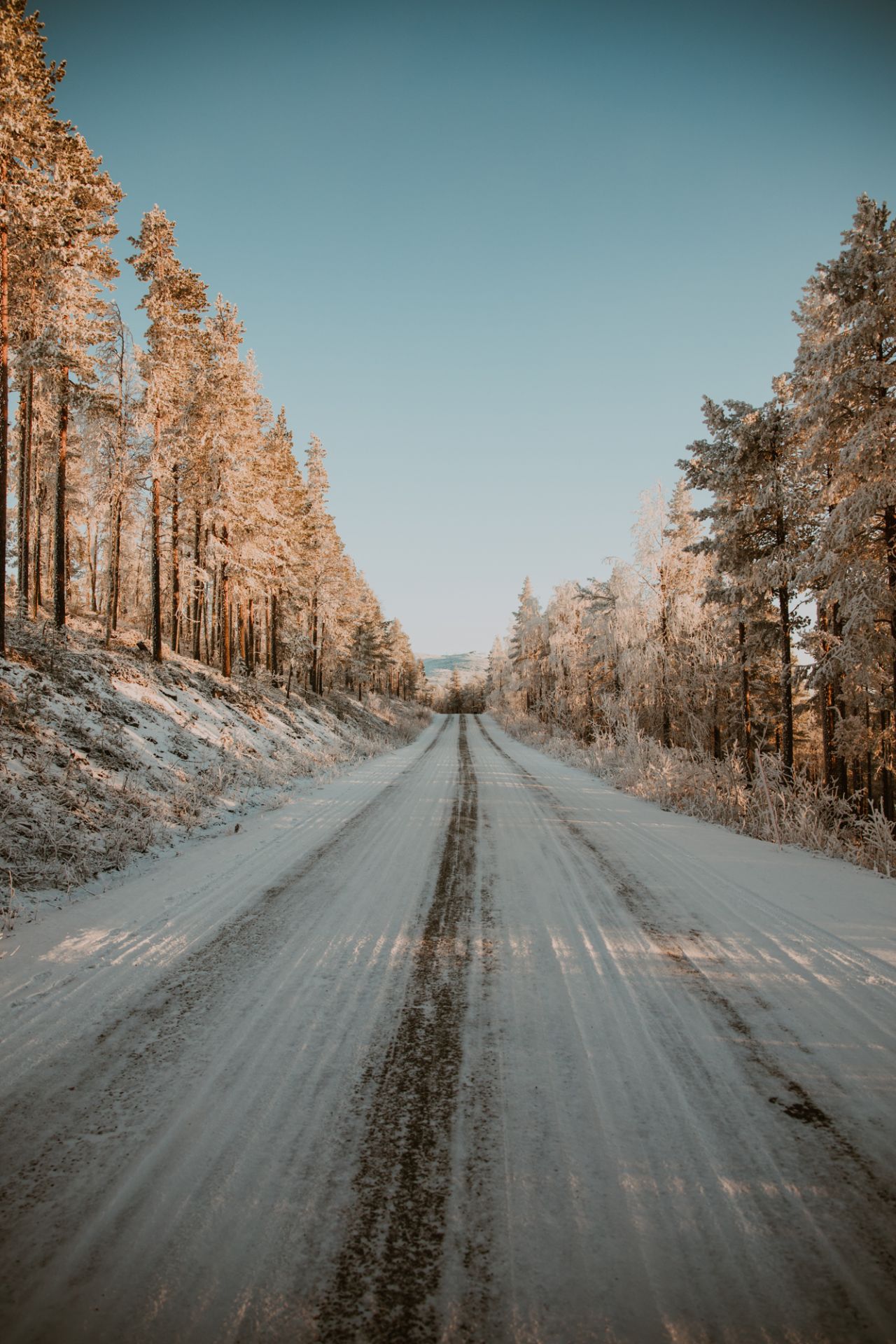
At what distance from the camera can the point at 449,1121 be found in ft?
8.01

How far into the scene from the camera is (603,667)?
25547 millimetres

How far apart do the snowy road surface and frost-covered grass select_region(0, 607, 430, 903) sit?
143cm

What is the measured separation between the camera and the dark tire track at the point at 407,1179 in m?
1.65

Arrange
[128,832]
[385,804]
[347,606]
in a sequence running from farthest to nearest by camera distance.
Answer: [347,606] → [385,804] → [128,832]

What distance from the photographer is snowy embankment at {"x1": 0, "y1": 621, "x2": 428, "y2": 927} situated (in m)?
5.99

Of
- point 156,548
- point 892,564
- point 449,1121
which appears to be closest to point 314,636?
point 156,548

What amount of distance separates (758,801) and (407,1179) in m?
9.06

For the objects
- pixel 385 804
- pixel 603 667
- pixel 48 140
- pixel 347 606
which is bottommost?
pixel 385 804

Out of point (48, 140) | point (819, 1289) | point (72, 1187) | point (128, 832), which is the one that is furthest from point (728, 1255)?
point (48, 140)

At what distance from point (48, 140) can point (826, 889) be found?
17754 millimetres

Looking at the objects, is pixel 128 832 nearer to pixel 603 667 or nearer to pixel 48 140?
pixel 48 140

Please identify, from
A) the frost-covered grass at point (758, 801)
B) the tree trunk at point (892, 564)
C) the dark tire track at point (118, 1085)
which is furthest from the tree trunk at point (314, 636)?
the dark tire track at point (118, 1085)

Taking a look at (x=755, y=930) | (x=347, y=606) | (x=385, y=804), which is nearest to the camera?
(x=755, y=930)

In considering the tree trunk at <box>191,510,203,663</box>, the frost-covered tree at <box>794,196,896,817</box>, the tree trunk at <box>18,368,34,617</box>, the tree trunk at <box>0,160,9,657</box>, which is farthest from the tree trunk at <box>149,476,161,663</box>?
the frost-covered tree at <box>794,196,896,817</box>
